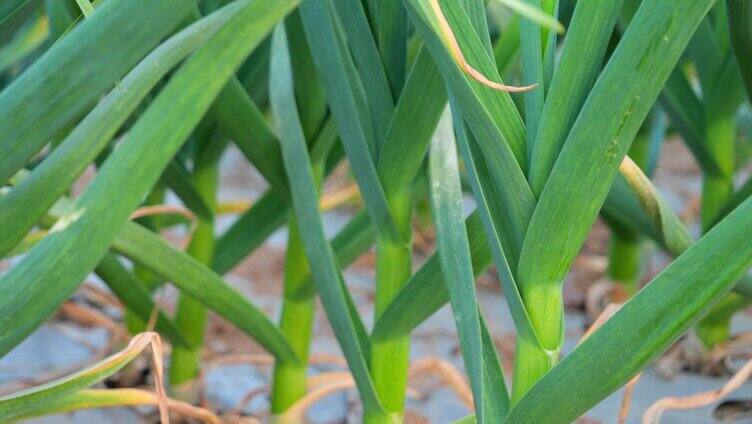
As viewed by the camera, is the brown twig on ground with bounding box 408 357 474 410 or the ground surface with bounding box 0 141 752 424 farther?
the ground surface with bounding box 0 141 752 424

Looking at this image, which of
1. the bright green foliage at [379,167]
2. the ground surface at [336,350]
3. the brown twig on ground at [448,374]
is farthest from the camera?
the ground surface at [336,350]

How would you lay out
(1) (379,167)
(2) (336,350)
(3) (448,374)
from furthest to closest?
(2) (336,350)
(3) (448,374)
(1) (379,167)

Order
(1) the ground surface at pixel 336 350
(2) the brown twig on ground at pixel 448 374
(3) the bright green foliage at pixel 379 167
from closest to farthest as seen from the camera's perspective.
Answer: (3) the bright green foliage at pixel 379 167 < (2) the brown twig on ground at pixel 448 374 < (1) the ground surface at pixel 336 350

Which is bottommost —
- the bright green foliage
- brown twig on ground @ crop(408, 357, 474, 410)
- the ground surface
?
the ground surface

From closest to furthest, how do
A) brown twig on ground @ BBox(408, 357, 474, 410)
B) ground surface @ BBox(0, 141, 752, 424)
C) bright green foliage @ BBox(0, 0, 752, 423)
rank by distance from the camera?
1. bright green foliage @ BBox(0, 0, 752, 423)
2. brown twig on ground @ BBox(408, 357, 474, 410)
3. ground surface @ BBox(0, 141, 752, 424)

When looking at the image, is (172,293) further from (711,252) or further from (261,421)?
(711,252)

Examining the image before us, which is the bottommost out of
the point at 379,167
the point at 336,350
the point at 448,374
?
the point at 336,350

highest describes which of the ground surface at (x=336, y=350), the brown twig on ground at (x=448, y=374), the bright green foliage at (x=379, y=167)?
the bright green foliage at (x=379, y=167)

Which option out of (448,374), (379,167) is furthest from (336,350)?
(379,167)

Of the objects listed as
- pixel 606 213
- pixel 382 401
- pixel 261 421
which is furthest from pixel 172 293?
pixel 382 401

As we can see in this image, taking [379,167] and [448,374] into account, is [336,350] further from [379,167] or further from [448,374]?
[379,167]

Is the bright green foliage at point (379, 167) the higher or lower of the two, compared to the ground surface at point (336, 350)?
higher
